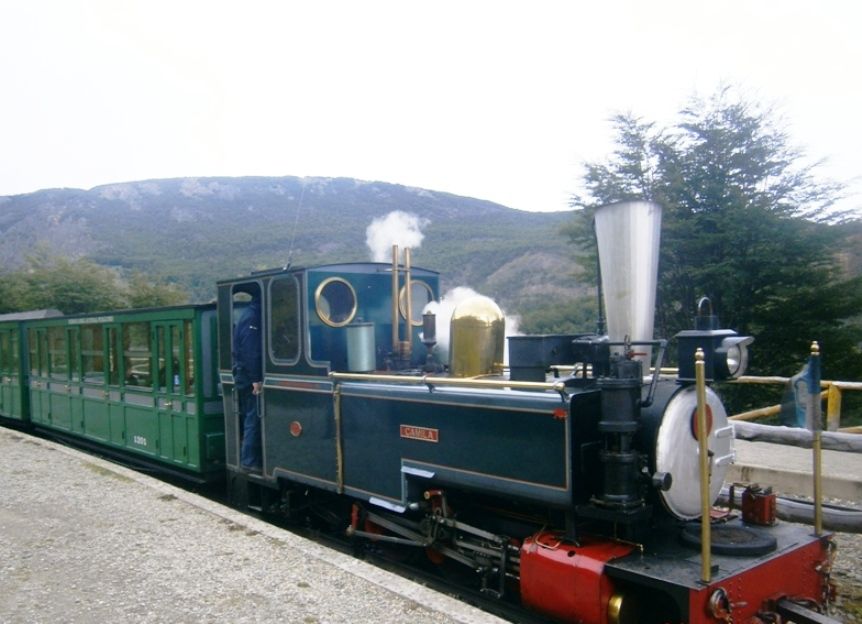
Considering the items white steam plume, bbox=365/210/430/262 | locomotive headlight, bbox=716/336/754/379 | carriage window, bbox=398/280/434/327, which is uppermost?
white steam plume, bbox=365/210/430/262

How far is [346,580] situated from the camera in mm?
4586

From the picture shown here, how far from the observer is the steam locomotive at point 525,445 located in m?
3.93

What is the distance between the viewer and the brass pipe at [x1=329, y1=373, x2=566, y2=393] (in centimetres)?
411

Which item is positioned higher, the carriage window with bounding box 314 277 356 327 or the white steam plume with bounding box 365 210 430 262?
the white steam plume with bounding box 365 210 430 262

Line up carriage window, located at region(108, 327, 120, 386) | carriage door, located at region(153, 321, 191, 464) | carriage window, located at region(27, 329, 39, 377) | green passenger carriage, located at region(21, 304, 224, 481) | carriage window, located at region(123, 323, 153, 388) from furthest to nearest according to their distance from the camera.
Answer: carriage window, located at region(27, 329, 39, 377), carriage window, located at region(108, 327, 120, 386), carriage window, located at region(123, 323, 153, 388), carriage door, located at region(153, 321, 191, 464), green passenger carriage, located at region(21, 304, 224, 481)

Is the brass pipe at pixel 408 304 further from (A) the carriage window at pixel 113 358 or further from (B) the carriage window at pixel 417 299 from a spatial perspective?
(A) the carriage window at pixel 113 358

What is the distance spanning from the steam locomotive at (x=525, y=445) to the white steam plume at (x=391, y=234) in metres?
0.57

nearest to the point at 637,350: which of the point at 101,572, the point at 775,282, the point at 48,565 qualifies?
the point at 101,572

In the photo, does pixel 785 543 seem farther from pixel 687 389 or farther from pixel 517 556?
pixel 517 556

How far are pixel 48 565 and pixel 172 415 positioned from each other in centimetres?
356

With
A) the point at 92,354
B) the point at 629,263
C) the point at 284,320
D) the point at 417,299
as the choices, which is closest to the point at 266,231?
the point at 92,354

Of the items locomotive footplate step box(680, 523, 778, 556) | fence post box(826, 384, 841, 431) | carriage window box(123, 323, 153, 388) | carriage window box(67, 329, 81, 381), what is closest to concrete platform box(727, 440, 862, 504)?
fence post box(826, 384, 841, 431)

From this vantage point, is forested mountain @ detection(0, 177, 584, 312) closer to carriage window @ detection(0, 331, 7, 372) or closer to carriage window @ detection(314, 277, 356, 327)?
carriage window @ detection(314, 277, 356, 327)

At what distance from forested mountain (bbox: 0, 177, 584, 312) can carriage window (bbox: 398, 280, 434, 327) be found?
34.3ft
